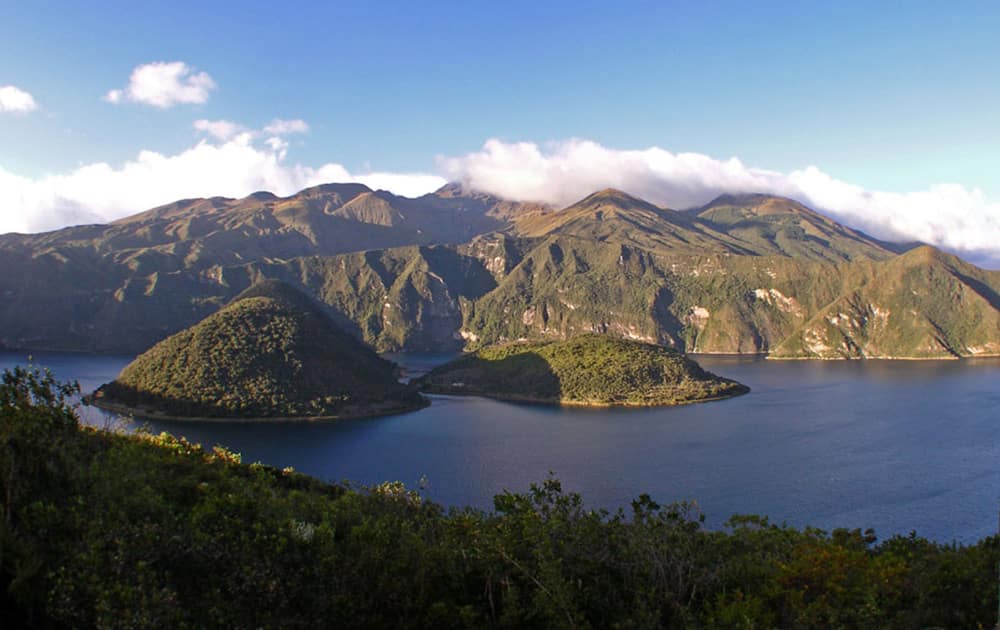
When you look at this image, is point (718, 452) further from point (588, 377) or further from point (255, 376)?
→ point (255, 376)

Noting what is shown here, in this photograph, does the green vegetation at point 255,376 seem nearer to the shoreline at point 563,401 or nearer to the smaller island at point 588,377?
the shoreline at point 563,401

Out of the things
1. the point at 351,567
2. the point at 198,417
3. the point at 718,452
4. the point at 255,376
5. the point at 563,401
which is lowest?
the point at 718,452

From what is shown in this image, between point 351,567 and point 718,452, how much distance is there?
3129 inches

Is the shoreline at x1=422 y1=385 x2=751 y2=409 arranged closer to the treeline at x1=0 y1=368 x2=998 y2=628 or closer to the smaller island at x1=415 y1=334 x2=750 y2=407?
the smaller island at x1=415 y1=334 x2=750 y2=407

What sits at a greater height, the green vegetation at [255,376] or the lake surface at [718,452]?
the green vegetation at [255,376]

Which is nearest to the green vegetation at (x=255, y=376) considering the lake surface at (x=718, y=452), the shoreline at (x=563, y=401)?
the lake surface at (x=718, y=452)

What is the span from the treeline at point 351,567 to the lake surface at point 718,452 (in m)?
40.7

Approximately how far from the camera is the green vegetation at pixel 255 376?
116562 millimetres

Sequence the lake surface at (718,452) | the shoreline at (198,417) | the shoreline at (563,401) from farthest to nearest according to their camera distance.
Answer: the shoreline at (563,401), the shoreline at (198,417), the lake surface at (718,452)

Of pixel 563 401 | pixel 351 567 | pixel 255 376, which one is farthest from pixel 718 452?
pixel 351 567

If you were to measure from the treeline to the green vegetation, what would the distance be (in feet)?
313

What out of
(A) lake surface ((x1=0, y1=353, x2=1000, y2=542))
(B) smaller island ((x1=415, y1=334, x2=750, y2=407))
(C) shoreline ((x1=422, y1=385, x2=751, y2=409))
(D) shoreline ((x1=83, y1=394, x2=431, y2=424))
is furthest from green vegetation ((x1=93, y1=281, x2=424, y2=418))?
(B) smaller island ((x1=415, y1=334, x2=750, y2=407))

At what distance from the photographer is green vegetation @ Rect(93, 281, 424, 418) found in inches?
4589

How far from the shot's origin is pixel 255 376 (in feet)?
404
